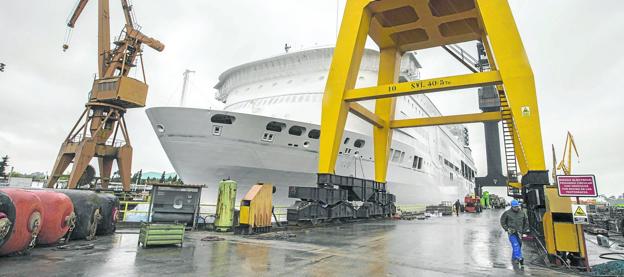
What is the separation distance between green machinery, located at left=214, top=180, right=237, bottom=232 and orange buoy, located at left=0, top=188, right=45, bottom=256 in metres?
4.80

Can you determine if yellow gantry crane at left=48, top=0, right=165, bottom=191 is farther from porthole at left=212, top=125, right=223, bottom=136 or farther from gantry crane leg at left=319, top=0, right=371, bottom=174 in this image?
gantry crane leg at left=319, top=0, right=371, bottom=174

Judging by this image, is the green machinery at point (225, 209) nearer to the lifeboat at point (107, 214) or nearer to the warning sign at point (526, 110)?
the lifeboat at point (107, 214)

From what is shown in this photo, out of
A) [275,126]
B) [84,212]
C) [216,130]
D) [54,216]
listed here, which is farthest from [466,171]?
[54,216]

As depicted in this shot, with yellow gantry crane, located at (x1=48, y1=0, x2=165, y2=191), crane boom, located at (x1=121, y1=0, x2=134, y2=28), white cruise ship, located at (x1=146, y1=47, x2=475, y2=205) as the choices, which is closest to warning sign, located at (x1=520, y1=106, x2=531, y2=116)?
white cruise ship, located at (x1=146, y1=47, x2=475, y2=205)

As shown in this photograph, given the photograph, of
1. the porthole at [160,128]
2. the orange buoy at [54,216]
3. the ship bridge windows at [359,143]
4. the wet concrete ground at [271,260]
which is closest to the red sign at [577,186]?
the wet concrete ground at [271,260]

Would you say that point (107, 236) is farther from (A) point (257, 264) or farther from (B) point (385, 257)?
(B) point (385, 257)

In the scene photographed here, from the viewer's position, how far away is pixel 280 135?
15023 millimetres

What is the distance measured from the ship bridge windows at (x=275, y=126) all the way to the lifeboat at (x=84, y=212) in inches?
318

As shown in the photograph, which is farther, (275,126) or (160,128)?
(160,128)

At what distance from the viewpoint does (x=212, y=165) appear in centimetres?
1484

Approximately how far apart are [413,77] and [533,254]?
18.0m

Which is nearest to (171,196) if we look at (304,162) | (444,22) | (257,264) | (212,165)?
(212,165)

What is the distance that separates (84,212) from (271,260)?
4.87 meters

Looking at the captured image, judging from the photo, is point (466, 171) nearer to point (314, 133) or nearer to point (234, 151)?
point (314, 133)
